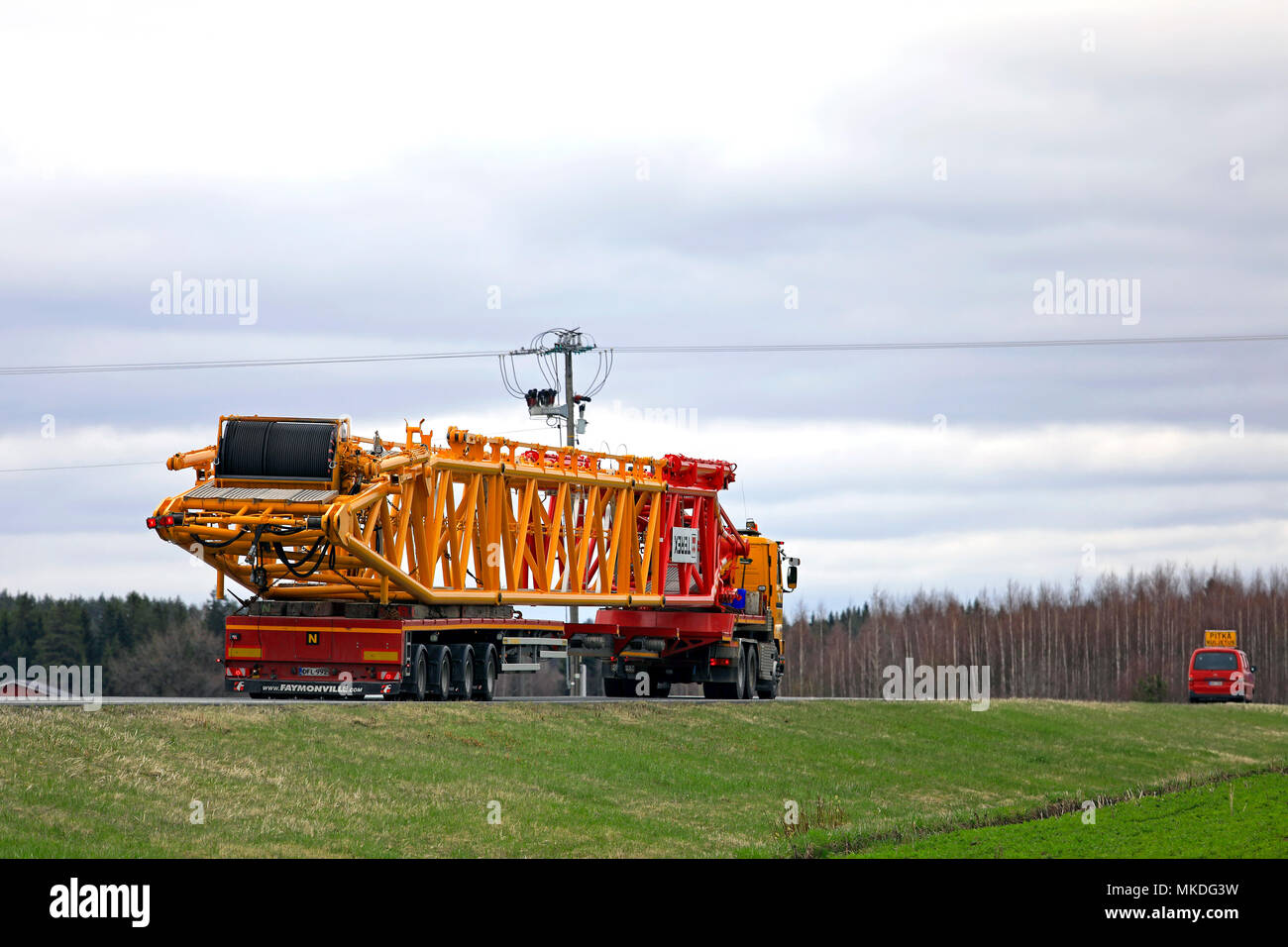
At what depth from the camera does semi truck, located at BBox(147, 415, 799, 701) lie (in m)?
26.5

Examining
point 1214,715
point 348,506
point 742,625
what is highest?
point 348,506

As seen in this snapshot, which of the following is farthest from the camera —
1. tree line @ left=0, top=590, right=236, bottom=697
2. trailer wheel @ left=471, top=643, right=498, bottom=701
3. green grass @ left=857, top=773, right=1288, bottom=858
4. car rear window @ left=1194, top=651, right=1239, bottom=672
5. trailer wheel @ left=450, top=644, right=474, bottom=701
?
tree line @ left=0, top=590, right=236, bottom=697

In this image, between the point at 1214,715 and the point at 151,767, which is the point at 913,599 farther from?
the point at 151,767

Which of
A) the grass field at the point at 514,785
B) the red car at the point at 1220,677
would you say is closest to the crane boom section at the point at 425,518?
the grass field at the point at 514,785

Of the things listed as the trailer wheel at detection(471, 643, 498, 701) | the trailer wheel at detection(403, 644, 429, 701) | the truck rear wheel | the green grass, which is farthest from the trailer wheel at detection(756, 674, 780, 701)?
the green grass

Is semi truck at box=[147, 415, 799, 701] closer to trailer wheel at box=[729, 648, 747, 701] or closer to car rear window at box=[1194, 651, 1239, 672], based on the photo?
trailer wheel at box=[729, 648, 747, 701]

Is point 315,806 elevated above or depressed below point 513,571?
below

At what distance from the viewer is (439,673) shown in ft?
94.1

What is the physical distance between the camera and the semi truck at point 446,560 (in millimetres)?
26547

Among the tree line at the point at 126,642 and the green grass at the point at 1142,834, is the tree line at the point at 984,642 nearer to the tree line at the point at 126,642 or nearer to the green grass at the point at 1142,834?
the tree line at the point at 126,642

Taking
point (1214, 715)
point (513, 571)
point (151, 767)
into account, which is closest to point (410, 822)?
point (151, 767)

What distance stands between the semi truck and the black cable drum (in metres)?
0.02

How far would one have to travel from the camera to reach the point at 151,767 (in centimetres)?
1927
